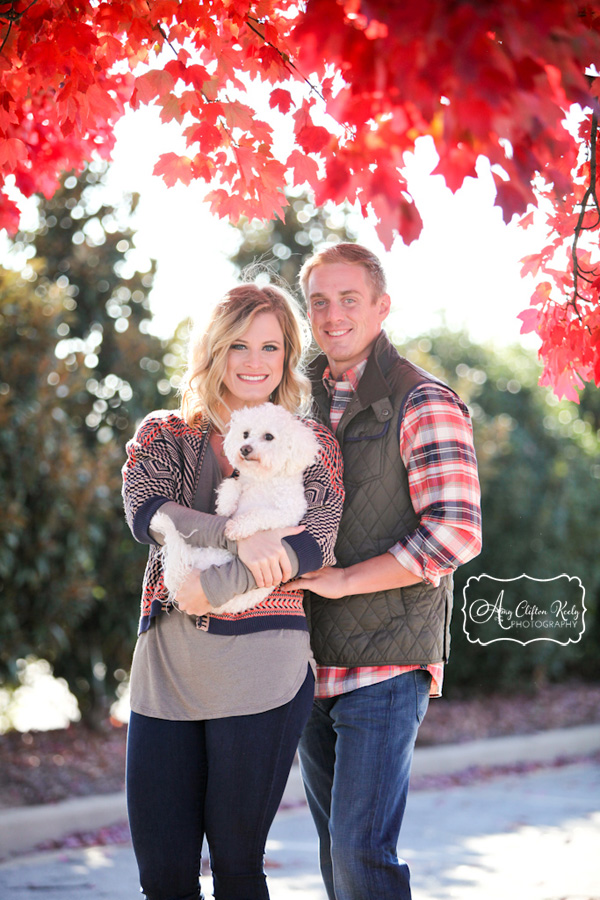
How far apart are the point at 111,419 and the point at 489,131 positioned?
5.59 metres

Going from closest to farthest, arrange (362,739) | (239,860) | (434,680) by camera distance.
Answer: (239,860), (362,739), (434,680)

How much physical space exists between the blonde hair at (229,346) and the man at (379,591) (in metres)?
0.19

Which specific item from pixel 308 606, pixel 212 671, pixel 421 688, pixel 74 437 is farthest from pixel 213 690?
pixel 74 437

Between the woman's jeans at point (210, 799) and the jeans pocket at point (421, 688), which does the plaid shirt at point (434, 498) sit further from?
Answer: the woman's jeans at point (210, 799)

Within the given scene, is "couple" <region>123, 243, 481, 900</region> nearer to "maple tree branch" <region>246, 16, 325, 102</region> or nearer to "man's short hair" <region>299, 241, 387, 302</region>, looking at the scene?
"man's short hair" <region>299, 241, 387, 302</region>

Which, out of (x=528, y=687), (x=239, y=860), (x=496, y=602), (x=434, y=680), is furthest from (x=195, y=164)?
(x=528, y=687)

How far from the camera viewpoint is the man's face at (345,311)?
2.99 meters

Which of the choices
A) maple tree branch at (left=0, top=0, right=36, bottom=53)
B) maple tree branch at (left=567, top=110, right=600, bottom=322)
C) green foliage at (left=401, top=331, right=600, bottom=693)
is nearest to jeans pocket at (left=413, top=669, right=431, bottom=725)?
maple tree branch at (left=567, top=110, right=600, bottom=322)

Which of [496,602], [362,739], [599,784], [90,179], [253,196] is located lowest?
[599,784]

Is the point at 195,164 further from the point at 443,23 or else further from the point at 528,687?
the point at 528,687

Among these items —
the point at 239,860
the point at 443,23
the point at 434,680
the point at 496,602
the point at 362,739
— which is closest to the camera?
the point at 443,23

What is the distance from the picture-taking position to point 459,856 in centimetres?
484

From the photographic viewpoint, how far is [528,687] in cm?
847

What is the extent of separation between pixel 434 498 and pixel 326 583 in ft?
1.40
